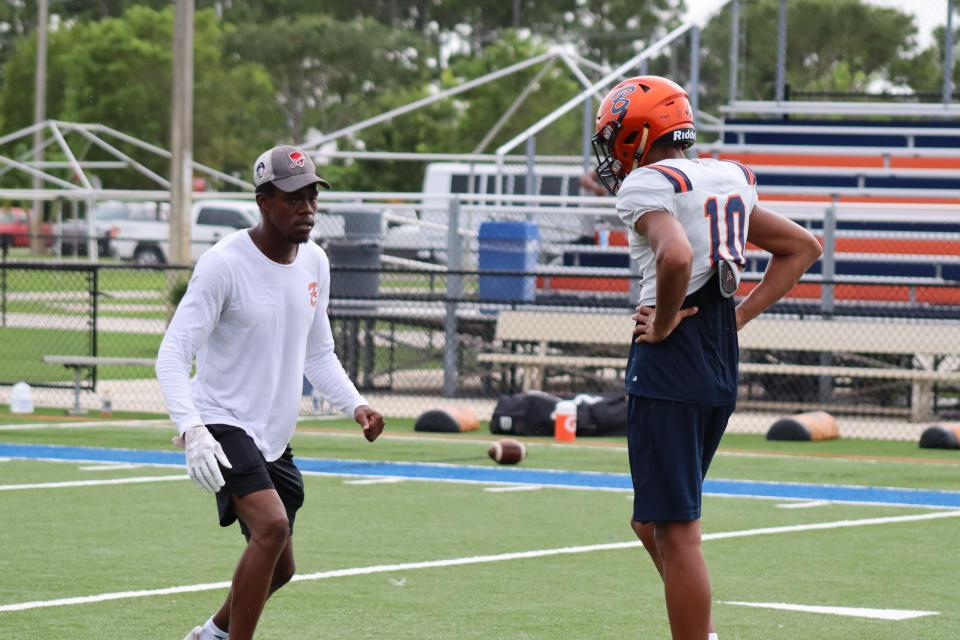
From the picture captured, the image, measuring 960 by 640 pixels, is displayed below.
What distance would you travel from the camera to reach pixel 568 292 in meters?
21.1

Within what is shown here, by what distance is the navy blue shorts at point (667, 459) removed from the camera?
5.66 meters

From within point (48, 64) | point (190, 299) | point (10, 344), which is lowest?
point (10, 344)

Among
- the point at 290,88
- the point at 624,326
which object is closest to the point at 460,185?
the point at 624,326

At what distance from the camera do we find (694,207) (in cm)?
566

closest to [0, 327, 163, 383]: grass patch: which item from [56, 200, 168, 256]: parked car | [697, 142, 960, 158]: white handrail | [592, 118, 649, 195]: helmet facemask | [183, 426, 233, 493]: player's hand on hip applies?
[697, 142, 960, 158]: white handrail

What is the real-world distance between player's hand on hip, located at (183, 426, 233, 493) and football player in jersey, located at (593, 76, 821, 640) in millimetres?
1332

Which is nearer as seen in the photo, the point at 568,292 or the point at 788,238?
the point at 788,238

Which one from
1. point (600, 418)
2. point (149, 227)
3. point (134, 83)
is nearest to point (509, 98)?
point (149, 227)

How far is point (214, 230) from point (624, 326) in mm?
33405

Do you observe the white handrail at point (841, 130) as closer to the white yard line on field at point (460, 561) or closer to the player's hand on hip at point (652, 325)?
the white yard line on field at point (460, 561)

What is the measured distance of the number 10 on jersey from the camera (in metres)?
5.70

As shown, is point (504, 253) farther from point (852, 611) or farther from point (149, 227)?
point (149, 227)

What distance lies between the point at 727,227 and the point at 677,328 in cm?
35

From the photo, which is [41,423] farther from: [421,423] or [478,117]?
[478,117]
